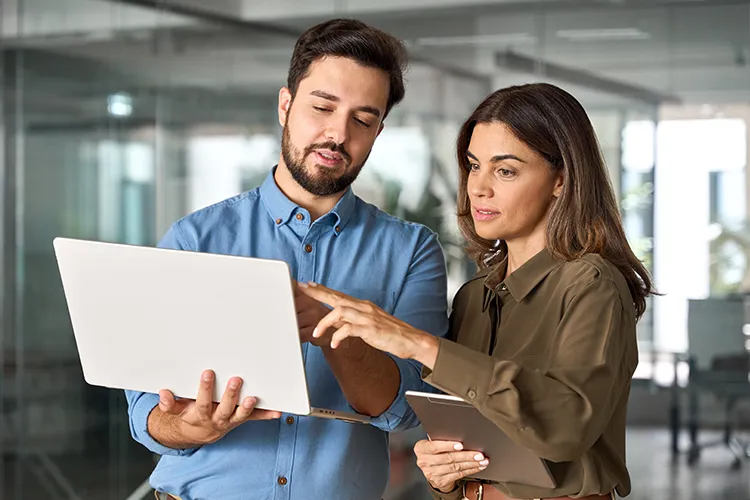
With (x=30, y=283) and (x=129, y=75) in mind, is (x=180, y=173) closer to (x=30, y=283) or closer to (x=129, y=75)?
(x=129, y=75)

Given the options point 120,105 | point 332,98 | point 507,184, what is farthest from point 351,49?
point 120,105

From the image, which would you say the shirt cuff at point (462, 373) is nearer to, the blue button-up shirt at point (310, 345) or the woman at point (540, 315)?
the woman at point (540, 315)

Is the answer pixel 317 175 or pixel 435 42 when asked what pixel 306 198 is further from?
pixel 435 42

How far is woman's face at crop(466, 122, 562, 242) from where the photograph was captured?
1.92m

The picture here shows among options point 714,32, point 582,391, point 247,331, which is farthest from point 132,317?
A: point 714,32

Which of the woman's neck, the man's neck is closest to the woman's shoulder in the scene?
the woman's neck

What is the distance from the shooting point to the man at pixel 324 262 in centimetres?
192

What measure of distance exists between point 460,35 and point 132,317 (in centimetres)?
330

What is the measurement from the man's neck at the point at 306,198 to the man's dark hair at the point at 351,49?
0.17 metres

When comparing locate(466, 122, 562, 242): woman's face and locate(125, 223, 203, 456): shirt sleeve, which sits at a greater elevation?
locate(466, 122, 562, 242): woman's face

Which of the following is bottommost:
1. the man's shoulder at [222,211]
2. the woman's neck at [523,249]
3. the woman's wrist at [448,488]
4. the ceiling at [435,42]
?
the woman's wrist at [448,488]

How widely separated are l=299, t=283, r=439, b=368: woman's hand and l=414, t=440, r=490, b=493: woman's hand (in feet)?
0.82

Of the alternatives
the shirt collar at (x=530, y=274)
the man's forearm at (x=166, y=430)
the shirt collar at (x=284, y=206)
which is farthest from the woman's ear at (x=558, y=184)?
the man's forearm at (x=166, y=430)

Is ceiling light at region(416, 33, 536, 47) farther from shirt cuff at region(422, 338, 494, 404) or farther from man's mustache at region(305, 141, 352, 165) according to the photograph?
shirt cuff at region(422, 338, 494, 404)
